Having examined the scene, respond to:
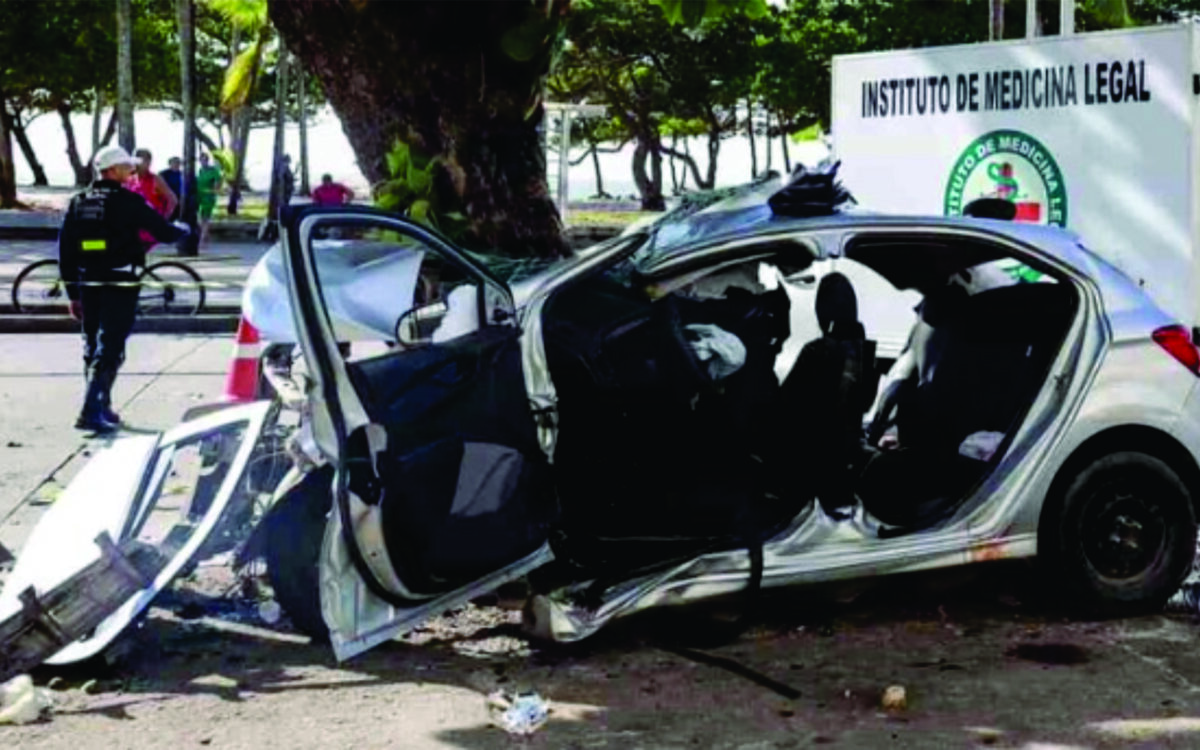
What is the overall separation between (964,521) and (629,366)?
54.8 inches

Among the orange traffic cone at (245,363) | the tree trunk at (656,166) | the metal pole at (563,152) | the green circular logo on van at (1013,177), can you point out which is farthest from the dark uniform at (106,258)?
the tree trunk at (656,166)

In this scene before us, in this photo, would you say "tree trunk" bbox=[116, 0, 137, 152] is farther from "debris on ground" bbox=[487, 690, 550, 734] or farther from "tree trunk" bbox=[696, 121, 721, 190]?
"tree trunk" bbox=[696, 121, 721, 190]

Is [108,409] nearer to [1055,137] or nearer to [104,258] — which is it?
[104,258]

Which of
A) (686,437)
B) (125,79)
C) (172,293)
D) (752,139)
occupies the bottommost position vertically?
(172,293)

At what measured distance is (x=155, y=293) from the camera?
17.4 m

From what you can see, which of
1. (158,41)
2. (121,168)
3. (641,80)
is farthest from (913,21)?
(121,168)

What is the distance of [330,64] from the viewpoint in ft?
24.1

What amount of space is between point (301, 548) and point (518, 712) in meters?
1.20

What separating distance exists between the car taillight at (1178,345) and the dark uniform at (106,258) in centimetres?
688

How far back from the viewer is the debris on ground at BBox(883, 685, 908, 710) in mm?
5066

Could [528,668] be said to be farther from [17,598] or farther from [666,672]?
[17,598]

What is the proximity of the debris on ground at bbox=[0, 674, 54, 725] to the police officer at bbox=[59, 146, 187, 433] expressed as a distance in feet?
18.1

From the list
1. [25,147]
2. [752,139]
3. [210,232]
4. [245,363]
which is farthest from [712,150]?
[245,363]

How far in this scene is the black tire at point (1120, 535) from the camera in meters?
5.90
